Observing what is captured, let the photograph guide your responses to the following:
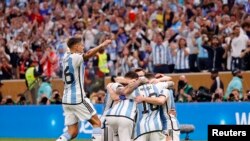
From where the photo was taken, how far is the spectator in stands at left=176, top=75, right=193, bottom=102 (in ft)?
83.9

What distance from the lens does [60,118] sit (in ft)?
88.2

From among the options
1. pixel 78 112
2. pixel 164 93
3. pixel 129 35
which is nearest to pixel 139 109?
pixel 164 93

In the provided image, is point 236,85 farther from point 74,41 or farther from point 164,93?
point 164,93

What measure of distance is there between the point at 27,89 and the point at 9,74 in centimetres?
199

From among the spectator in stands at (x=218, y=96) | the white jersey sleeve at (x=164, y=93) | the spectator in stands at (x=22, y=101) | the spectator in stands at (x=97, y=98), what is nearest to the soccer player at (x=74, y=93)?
the white jersey sleeve at (x=164, y=93)

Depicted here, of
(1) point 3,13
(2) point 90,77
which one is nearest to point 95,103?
(2) point 90,77

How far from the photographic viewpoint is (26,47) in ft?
99.9

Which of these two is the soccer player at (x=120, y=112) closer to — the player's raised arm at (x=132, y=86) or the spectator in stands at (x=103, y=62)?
the player's raised arm at (x=132, y=86)

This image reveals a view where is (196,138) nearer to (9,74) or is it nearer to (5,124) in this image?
(5,124)

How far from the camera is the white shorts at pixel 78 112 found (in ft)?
58.8

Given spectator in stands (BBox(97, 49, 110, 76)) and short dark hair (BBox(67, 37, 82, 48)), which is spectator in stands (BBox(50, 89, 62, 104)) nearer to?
spectator in stands (BBox(97, 49, 110, 76))

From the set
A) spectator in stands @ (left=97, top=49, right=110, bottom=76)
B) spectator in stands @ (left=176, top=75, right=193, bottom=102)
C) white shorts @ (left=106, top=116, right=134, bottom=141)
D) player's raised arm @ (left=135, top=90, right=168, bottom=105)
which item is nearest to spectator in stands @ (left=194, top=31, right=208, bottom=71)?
spectator in stands @ (left=176, top=75, right=193, bottom=102)

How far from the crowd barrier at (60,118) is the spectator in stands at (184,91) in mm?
336

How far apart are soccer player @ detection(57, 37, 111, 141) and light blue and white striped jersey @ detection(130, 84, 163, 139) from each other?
6.24 ft
